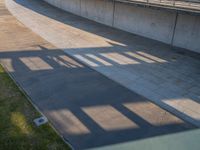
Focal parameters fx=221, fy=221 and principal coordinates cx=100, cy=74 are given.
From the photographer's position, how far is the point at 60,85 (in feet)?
34.3

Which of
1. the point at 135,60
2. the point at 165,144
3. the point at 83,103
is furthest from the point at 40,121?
the point at 135,60

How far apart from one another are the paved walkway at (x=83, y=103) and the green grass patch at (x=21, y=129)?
40cm

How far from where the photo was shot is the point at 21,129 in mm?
7418

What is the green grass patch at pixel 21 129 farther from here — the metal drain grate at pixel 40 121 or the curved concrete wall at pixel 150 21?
the curved concrete wall at pixel 150 21

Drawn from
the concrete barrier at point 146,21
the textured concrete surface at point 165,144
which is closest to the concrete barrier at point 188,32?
the concrete barrier at point 146,21

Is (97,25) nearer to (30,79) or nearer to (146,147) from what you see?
(30,79)

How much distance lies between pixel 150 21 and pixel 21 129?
12716mm

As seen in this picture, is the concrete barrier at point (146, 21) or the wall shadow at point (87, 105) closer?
the wall shadow at point (87, 105)

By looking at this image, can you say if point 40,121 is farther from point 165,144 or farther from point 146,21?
point 146,21

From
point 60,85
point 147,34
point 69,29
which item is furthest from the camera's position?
point 69,29

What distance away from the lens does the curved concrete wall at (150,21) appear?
14.5 m

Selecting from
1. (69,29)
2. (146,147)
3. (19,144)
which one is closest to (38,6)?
(69,29)

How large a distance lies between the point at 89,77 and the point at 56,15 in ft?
52.6

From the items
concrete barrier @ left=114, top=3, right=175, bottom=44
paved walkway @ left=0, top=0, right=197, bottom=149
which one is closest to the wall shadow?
paved walkway @ left=0, top=0, right=197, bottom=149
